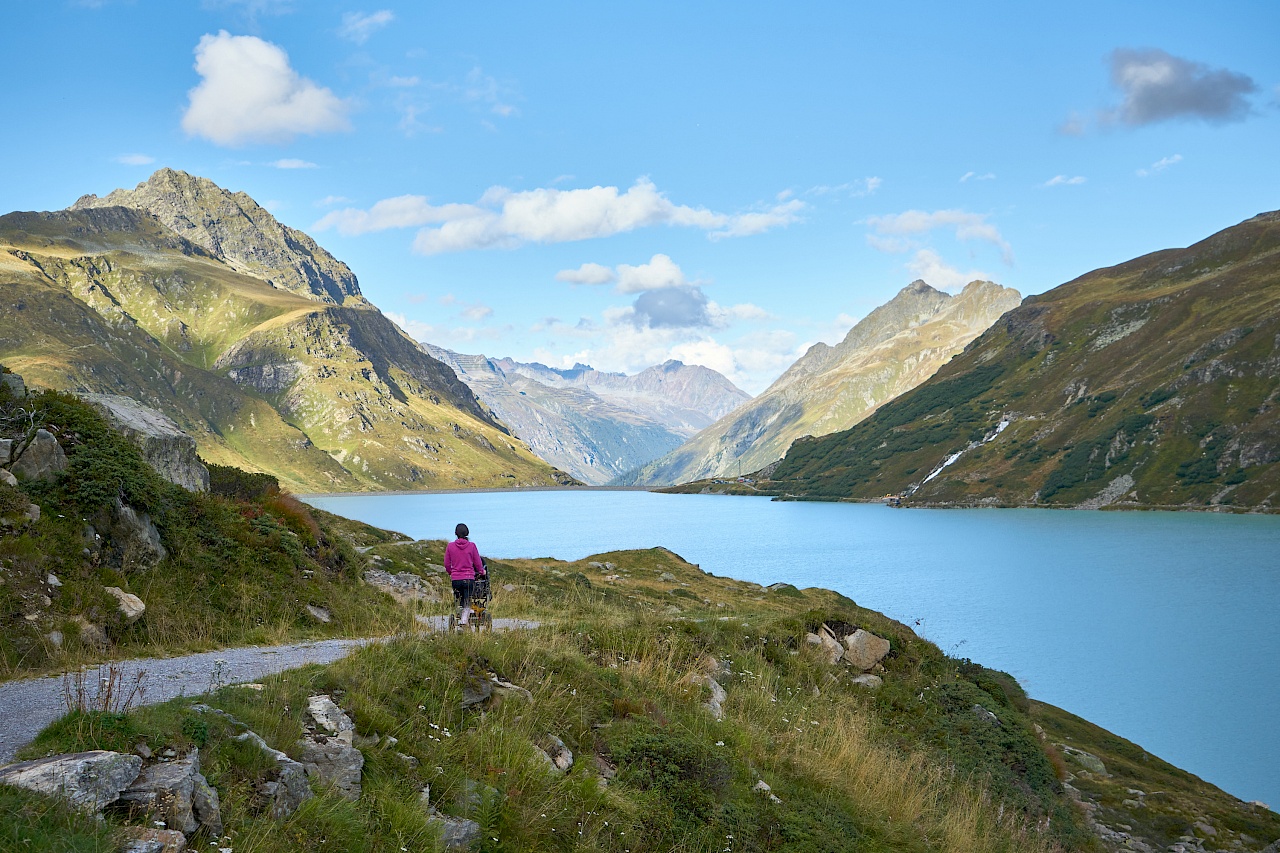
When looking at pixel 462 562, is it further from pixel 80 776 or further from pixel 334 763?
pixel 80 776

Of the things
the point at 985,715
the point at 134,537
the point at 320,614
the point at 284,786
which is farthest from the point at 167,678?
the point at 985,715

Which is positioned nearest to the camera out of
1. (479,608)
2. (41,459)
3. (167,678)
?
(167,678)

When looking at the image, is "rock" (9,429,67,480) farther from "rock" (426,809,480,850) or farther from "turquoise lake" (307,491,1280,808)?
"turquoise lake" (307,491,1280,808)

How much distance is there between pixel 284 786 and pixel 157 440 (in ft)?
61.6

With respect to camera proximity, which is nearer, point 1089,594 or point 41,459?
point 41,459

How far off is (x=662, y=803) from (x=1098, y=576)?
8901 centimetres

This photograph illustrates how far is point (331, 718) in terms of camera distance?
837 centimetres

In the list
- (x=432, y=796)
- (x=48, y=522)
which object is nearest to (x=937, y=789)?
(x=432, y=796)

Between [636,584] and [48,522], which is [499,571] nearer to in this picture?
[636,584]

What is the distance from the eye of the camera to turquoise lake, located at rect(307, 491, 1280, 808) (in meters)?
38.8

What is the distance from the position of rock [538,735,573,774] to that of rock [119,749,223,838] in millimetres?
4101

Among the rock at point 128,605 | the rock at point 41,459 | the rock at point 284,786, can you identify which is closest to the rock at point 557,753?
the rock at point 284,786

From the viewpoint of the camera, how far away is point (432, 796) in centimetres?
813

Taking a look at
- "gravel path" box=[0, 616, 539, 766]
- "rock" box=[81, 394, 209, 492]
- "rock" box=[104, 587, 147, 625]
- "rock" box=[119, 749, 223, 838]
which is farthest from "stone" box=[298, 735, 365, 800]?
"rock" box=[81, 394, 209, 492]
